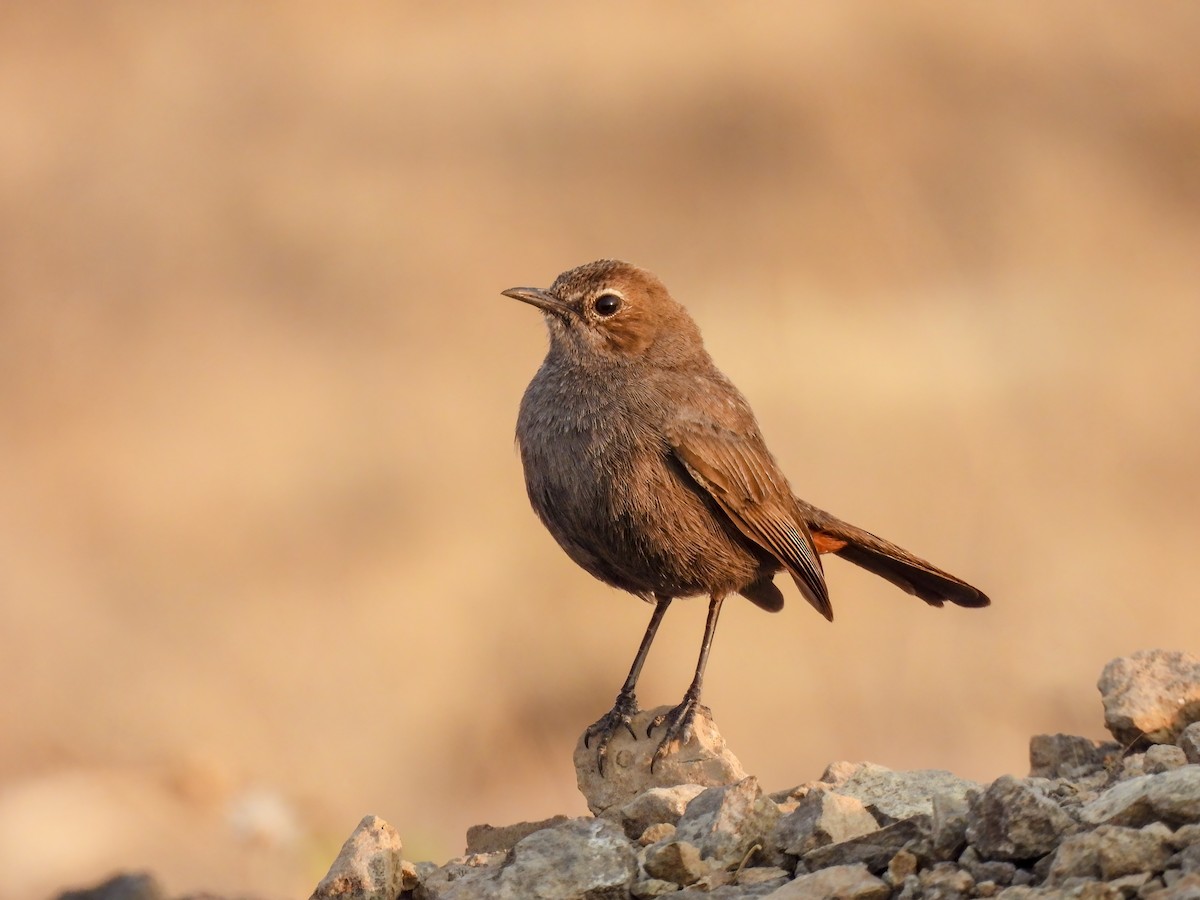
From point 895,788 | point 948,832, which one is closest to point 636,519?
point 895,788

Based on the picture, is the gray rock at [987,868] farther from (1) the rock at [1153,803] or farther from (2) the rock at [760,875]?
(2) the rock at [760,875]

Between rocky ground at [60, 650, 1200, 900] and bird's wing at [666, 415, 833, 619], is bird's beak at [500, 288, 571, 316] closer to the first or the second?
bird's wing at [666, 415, 833, 619]

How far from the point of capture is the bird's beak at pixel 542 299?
7.07 meters

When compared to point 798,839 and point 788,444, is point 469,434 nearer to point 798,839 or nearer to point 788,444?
point 788,444

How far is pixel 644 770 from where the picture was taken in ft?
21.3

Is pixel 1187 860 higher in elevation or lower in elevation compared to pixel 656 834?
lower

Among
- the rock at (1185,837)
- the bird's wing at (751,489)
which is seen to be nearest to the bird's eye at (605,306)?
the bird's wing at (751,489)

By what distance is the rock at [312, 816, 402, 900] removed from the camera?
499 cm

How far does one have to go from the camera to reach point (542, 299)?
713cm

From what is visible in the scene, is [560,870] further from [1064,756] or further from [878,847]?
[1064,756]

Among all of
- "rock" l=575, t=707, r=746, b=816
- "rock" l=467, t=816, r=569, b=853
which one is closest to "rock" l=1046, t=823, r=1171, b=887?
"rock" l=467, t=816, r=569, b=853

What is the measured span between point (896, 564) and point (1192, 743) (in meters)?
2.18

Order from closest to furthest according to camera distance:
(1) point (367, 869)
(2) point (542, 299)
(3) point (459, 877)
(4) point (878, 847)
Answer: (4) point (878, 847) → (1) point (367, 869) → (3) point (459, 877) → (2) point (542, 299)

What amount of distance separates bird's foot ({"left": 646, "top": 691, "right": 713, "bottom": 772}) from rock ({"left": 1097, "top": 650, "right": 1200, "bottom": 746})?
5.23 ft
